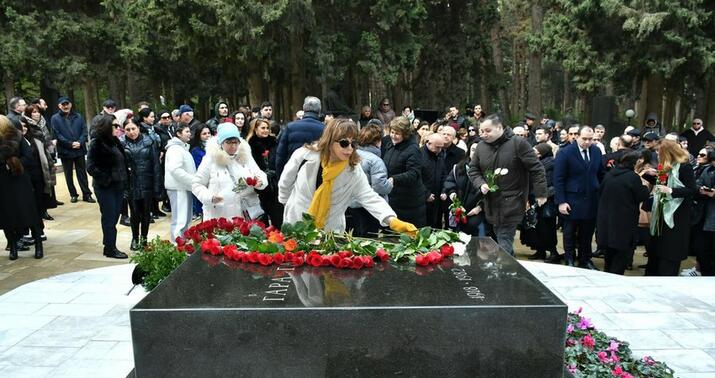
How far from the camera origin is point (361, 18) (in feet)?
77.3

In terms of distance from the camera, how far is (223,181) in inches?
245

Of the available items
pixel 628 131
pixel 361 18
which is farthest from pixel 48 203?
pixel 361 18

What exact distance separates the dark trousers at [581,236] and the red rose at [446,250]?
13.6 feet

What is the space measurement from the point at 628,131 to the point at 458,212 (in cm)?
360

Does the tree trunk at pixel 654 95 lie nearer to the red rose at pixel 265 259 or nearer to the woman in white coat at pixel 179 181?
the woman in white coat at pixel 179 181

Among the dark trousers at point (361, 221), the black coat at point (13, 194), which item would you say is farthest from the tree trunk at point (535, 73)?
the black coat at point (13, 194)

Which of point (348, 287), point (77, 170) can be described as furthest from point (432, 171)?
point (77, 170)

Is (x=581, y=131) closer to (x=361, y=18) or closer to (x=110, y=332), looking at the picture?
(x=110, y=332)

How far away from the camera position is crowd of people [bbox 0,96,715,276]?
626 centimetres

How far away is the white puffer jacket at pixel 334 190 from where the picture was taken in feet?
15.4

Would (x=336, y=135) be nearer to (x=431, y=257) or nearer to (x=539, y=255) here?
(x=431, y=257)

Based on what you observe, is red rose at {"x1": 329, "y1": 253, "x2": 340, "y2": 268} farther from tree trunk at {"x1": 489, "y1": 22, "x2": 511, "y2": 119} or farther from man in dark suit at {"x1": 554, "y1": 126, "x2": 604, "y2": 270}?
tree trunk at {"x1": 489, "y1": 22, "x2": 511, "y2": 119}

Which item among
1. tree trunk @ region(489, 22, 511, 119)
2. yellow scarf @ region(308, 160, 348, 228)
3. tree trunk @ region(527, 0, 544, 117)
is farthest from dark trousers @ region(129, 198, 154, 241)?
tree trunk @ region(489, 22, 511, 119)

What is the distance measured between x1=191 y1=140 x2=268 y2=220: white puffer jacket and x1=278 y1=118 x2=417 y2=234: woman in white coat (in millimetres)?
1429
